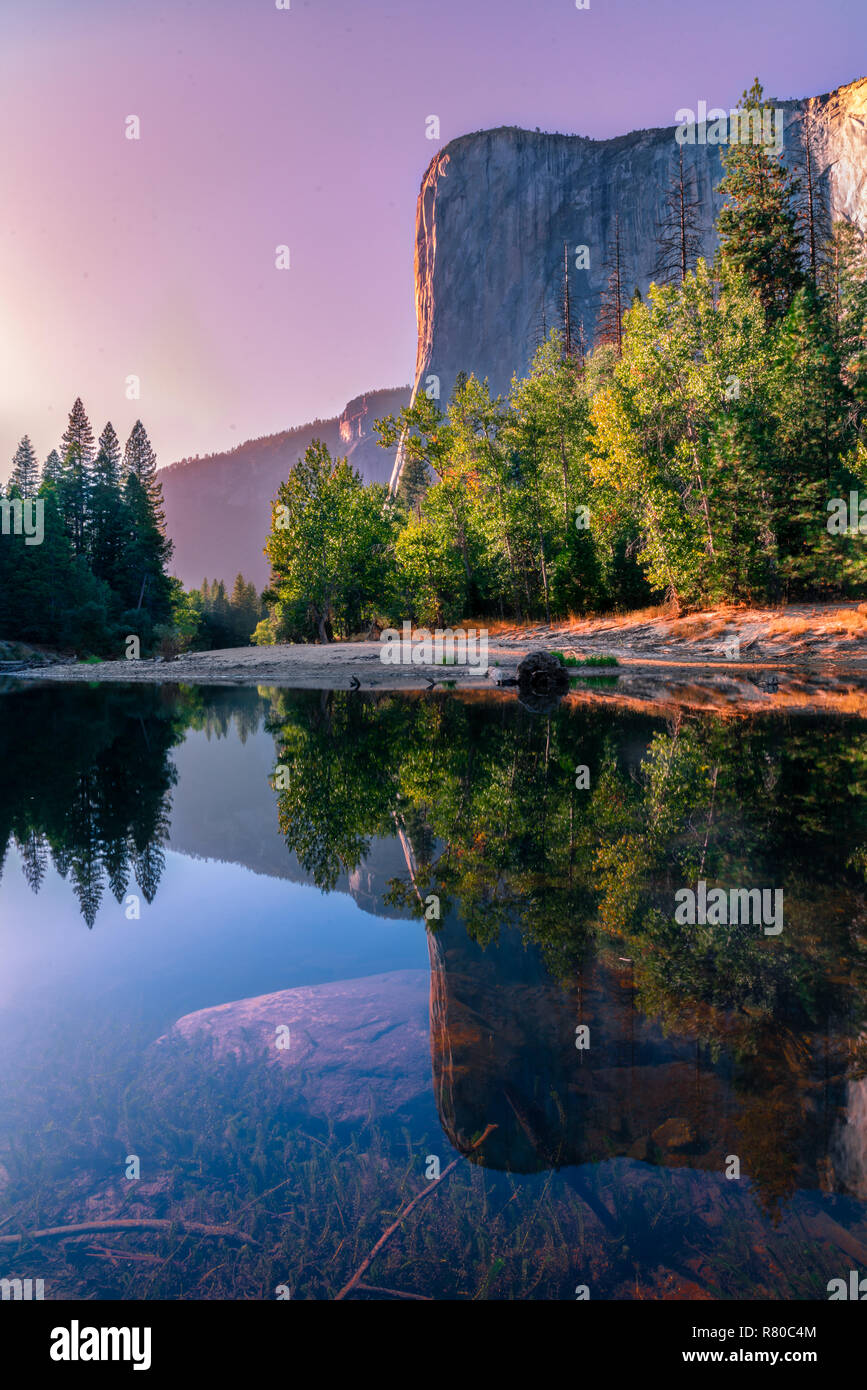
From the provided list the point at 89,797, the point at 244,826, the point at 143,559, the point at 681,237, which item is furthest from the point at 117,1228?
the point at 143,559

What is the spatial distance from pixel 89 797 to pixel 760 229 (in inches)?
1810

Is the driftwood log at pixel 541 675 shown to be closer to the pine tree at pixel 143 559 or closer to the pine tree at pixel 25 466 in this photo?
the pine tree at pixel 143 559

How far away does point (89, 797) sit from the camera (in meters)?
8.99

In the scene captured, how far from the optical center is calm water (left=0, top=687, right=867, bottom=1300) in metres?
2.22

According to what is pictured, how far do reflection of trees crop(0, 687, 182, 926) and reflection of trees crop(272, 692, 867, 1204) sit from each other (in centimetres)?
161

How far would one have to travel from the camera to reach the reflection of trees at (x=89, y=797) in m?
6.20

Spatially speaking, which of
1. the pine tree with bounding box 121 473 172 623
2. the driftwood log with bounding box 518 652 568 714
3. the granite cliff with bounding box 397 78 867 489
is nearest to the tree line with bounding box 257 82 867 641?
the driftwood log with bounding box 518 652 568 714

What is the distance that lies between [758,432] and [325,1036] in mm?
32740

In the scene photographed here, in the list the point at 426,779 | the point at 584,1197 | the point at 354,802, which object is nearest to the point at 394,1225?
the point at 584,1197

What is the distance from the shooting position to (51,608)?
59.6m

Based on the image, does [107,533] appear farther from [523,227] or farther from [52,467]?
[523,227]

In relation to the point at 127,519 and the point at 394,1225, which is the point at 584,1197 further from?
the point at 127,519

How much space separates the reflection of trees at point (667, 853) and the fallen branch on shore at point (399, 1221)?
40.7 inches
